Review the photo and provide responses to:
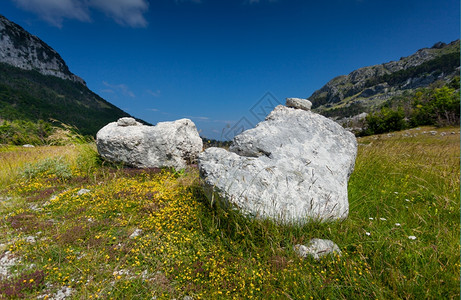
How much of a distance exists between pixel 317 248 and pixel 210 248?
174cm

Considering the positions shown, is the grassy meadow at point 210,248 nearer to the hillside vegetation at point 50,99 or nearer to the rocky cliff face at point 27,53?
the hillside vegetation at point 50,99

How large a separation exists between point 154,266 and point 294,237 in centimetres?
236

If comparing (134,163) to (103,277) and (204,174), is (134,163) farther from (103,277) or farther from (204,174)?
(103,277)

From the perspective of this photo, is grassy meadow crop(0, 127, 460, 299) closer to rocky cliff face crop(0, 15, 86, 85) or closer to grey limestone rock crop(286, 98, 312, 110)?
grey limestone rock crop(286, 98, 312, 110)

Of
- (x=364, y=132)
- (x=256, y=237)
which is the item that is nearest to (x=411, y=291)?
(x=256, y=237)

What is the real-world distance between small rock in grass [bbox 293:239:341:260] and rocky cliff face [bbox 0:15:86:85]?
219 metres

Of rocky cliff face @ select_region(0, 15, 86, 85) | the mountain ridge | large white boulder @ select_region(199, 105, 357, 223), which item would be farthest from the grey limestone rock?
rocky cliff face @ select_region(0, 15, 86, 85)

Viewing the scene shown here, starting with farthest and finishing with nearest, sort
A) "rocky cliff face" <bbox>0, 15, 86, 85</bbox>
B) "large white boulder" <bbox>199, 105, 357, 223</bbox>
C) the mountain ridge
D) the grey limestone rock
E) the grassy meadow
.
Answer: "rocky cliff face" <bbox>0, 15, 86, 85</bbox> → the mountain ridge → the grey limestone rock → "large white boulder" <bbox>199, 105, 357, 223</bbox> → the grassy meadow

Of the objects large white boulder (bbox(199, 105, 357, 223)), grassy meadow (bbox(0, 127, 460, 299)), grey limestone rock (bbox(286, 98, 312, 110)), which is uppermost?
grey limestone rock (bbox(286, 98, 312, 110))

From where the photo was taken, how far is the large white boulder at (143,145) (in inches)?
313

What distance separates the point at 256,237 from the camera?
11.5 ft

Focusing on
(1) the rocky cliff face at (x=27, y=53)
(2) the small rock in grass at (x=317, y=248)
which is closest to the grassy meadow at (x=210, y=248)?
(2) the small rock in grass at (x=317, y=248)

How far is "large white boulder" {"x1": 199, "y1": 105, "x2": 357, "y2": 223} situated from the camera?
12.2 feet

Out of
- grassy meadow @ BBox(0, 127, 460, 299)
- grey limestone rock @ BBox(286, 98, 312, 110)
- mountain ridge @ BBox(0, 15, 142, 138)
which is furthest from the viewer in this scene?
mountain ridge @ BBox(0, 15, 142, 138)
